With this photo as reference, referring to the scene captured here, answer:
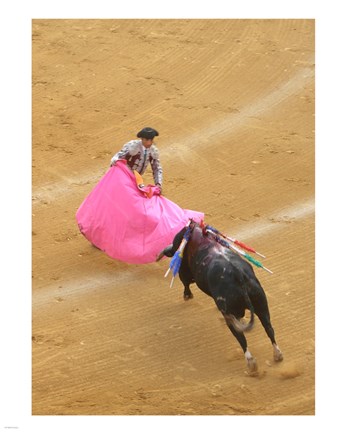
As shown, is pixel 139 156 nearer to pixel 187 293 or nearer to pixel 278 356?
pixel 187 293

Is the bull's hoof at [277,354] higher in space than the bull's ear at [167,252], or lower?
lower

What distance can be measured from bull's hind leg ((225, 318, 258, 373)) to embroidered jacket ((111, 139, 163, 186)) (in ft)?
8.42

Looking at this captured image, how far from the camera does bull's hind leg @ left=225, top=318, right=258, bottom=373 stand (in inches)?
411

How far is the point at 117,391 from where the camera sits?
10.4 m

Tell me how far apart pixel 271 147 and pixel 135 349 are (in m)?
5.23

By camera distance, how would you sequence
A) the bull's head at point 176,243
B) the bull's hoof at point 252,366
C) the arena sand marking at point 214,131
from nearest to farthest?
the bull's hoof at point 252,366
the bull's head at point 176,243
the arena sand marking at point 214,131

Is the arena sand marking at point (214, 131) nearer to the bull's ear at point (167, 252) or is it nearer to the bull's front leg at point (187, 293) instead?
the bull's ear at point (167, 252)

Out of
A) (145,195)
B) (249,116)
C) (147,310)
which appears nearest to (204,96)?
(249,116)

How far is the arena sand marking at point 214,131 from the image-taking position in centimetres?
1420

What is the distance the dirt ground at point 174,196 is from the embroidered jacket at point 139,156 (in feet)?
3.62

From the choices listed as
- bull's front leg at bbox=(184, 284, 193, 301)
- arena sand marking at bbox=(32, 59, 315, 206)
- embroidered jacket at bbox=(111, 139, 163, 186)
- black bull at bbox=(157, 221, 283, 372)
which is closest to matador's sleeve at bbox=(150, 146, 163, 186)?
embroidered jacket at bbox=(111, 139, 163, 186)

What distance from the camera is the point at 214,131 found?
1574 centimetres

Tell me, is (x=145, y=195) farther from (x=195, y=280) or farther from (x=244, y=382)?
(x=244, y=382)

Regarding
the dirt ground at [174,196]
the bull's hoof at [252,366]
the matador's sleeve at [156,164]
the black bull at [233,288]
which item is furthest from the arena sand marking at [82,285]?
the bull's hoof at [252,366]
